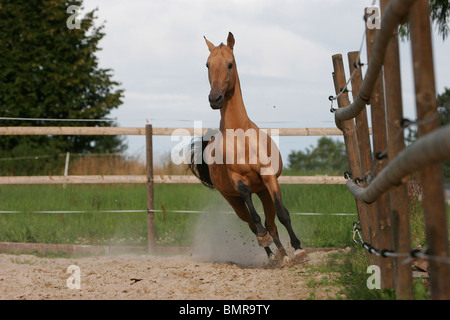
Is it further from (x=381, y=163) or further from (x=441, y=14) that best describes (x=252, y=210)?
(x=441, y=14)

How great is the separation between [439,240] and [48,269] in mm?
4641

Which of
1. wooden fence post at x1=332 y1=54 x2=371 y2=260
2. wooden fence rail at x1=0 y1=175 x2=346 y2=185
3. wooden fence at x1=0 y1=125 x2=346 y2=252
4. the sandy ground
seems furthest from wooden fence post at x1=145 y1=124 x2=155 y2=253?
wooden fence post at x1=332 y1=54 x2=371 y2=260

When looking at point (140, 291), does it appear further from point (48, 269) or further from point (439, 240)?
point (439, 240)

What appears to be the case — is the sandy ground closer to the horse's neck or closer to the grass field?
the grass field

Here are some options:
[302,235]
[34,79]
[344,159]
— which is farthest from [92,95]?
[302,235]

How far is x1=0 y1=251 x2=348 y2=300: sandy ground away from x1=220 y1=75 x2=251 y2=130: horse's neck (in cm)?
149

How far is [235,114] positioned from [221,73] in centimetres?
50

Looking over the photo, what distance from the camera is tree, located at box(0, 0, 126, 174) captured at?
2228 cm

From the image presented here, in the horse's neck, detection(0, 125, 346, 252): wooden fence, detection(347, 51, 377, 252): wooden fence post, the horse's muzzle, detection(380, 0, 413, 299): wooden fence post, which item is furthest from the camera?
detection(0, 125, 346, 252): wooden fence

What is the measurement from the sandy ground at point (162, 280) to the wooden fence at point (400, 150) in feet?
2.81

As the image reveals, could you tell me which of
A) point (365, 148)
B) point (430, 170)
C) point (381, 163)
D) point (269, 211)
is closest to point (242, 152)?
point (269, 211)

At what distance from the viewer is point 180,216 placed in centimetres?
875

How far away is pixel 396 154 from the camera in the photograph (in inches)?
115

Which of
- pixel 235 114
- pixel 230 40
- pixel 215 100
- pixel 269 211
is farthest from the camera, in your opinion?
pixel 269 211
